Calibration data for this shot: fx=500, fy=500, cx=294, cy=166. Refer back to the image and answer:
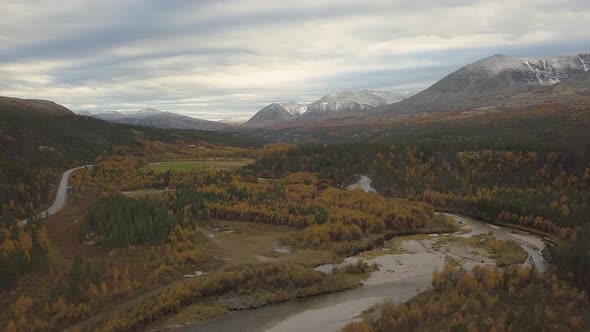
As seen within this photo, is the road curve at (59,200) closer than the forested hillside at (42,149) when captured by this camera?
Yes

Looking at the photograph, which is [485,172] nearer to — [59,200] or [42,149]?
[59,200]

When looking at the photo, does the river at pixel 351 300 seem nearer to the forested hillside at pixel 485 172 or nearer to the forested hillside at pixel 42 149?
the forested hillside at pixel 485 172

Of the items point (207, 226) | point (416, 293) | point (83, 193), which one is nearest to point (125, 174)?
point (83, 193)

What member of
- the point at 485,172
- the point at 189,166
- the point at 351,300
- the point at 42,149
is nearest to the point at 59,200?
the point at 189,166

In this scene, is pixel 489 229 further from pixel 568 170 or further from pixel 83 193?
pixel 83 193

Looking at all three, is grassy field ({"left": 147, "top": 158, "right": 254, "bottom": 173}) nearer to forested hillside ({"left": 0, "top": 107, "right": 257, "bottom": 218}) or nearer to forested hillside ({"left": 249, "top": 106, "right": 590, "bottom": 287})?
forested hillside ({"left": 249, "top": 106, "right": 590, "bottom": 287})

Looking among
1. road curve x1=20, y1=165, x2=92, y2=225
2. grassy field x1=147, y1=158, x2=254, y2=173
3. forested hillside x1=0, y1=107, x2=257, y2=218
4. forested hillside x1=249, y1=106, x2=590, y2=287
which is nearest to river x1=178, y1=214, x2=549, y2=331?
forested hillside x1=249, y1=106, x2=590, y2=287

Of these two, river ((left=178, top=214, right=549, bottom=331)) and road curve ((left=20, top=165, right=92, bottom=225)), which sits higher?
road curve ((left=20, top=165, right=92, bottom=225))

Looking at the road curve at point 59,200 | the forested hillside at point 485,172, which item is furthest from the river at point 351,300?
the road curve at point 59,200

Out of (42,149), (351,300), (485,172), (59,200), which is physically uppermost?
(42,149)

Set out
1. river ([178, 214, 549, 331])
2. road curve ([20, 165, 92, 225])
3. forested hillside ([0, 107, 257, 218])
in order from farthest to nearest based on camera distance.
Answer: forested hillside ([0, 107, 257, 218]) → road curve ([20, 165, 92, 225]) → river ([178, 214, 549, 331])
